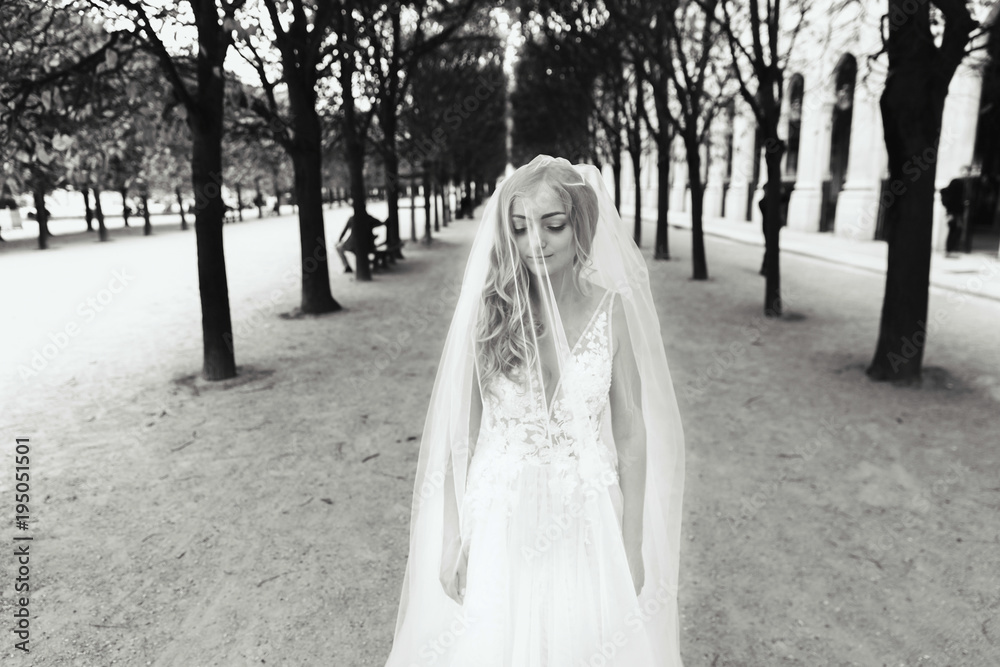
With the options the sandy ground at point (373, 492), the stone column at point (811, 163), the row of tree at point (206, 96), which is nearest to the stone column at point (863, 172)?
the stone column at point (811, 163)

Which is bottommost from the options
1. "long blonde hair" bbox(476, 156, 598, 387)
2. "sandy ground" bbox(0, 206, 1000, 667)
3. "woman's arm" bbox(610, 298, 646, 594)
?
"sandy ground" bbox(0, 206, 1000, 667)

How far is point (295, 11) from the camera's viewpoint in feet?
32.5

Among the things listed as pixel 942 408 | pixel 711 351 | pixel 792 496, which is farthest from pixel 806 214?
pixel 792 496

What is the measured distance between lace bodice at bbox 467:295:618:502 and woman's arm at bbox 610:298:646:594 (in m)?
0.05

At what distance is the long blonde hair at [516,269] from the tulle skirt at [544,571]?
13.9 inches

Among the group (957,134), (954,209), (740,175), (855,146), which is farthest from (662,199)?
(740,175)

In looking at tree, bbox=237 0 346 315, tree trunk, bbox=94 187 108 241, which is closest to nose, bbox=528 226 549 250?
tree, bbox=237 0 346 315

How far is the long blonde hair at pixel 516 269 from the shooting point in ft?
6.81

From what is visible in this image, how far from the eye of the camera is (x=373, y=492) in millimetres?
4875

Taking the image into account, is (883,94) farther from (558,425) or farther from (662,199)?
(662,199)

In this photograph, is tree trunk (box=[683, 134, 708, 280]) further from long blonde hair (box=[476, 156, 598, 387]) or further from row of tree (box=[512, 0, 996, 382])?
long blonde hair (box=[476, 156, 598, 387])

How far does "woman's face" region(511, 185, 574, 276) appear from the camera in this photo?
6.74 ft

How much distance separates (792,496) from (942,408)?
9.13ft

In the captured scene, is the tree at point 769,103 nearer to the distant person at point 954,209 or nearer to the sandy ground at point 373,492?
the sandy ground at point 373,492
